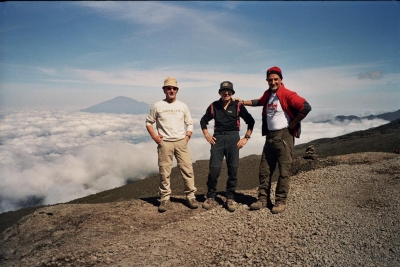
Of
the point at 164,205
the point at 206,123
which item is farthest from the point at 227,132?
the point at 164,205

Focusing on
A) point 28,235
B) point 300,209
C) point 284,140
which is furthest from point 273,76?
point 28,235

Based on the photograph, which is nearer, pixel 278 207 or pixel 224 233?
A: pixel 224 233

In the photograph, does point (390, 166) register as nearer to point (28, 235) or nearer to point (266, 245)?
point (266, 245)

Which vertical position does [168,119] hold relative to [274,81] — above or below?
below

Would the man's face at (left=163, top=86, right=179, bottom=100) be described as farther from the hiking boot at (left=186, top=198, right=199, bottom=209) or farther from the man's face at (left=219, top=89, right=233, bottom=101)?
the hiking boot at (left=186, top=198, right=199, bottom=209)

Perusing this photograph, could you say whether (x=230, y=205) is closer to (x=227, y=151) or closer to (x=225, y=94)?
(x=227, y=151)

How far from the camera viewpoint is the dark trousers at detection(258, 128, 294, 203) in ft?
18.9

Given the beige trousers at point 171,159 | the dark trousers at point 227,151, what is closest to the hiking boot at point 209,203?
the beige trousers at point 171,159

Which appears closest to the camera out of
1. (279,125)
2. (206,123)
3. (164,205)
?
(279,125)

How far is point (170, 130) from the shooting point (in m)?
6.42

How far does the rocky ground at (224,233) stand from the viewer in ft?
14.4

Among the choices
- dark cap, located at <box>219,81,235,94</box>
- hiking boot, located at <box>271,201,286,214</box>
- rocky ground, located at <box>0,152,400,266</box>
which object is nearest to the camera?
rocky ground, located at <box>0,152,400,266</box>

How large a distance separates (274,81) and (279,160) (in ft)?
6.15

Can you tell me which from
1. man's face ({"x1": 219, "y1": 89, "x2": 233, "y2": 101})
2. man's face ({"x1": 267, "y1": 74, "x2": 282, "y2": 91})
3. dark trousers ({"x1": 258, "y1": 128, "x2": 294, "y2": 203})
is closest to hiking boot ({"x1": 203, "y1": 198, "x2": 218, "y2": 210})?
dark trousers ({"x1": 258, "y1": 128, "x2": 294, "y2": 203})
